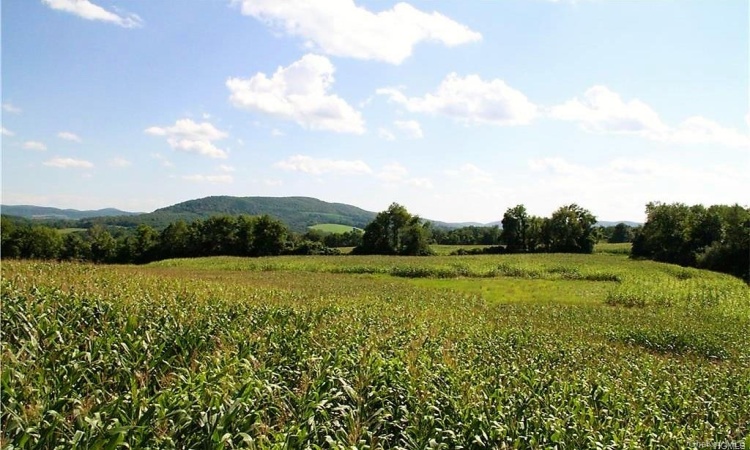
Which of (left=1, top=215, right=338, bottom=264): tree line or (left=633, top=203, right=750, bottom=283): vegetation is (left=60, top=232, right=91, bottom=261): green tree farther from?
(left=633, top=203, right=750, bottom=283): vegetation

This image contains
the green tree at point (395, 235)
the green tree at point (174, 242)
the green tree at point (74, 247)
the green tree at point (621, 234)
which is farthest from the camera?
the green tree at point (621, 234)

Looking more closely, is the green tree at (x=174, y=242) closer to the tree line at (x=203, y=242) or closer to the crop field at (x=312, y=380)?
the tree line at (x=203, y=242)

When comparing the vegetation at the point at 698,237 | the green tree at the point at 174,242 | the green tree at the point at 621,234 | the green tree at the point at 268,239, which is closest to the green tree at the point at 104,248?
the green tree at the point at 174,242

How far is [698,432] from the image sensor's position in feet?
24.3

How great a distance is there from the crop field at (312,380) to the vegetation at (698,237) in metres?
50.8

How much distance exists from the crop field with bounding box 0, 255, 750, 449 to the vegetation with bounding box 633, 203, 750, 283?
50.8 metres

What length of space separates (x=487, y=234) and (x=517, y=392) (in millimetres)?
117983

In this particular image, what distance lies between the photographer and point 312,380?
21.9ft

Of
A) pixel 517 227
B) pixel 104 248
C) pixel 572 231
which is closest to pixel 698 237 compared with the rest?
pixel 572 231

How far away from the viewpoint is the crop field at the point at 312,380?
4789mm

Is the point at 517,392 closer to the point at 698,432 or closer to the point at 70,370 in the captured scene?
the point at 698,432

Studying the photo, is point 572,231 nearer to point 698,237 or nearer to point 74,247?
point 698,237

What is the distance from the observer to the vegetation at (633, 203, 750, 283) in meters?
56.2

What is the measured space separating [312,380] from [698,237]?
274 ft
